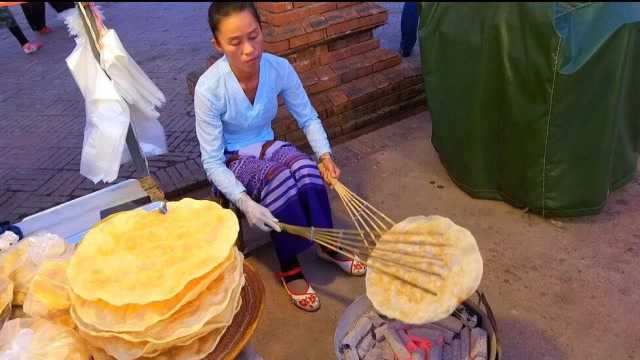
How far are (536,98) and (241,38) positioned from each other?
152 cm

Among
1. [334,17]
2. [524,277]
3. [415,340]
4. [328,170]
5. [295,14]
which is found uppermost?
[295,14]

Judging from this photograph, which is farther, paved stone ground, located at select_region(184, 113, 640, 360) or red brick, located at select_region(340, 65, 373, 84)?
red brick, located at select_region(340, 65, 373, 84)

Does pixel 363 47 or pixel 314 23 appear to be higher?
pixel 314 23

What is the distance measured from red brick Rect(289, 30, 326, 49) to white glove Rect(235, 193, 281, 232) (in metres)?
1.72

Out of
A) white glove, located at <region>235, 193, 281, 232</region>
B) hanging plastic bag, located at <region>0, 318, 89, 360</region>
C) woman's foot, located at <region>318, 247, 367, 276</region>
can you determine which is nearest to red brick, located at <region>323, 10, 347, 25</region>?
woman's foot, located at <region>318, 247, 367, 276</region>

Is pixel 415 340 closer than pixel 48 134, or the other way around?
pixel 415 340

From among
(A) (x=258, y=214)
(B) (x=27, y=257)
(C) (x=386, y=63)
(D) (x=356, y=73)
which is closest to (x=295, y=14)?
(D) (x=356, y=73)

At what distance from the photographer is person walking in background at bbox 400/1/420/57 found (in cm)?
500

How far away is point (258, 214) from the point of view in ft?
7.54

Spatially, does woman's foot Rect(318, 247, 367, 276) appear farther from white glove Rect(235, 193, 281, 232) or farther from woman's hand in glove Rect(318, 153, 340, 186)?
white glove Rect(235, 193, 281, 232)

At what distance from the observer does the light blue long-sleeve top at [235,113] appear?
249cm

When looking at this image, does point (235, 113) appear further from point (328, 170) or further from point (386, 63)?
point (386, 63)

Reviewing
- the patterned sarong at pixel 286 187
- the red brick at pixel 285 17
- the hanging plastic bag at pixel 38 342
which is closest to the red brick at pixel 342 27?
the red brick at pixel 285 17

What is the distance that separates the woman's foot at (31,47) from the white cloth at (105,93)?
1.09 meters
